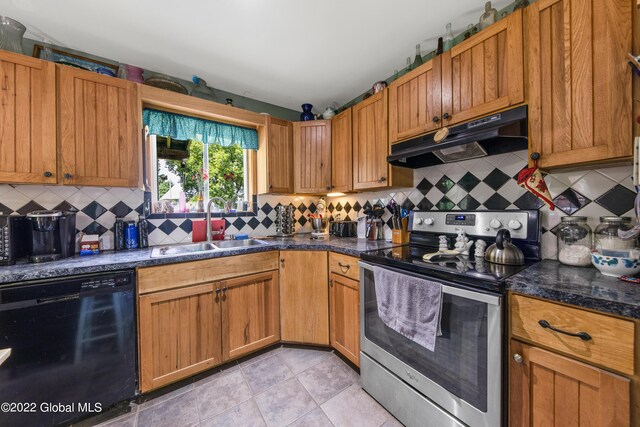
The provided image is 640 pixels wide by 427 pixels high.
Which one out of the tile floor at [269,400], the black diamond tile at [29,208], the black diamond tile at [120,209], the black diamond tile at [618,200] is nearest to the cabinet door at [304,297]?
the tile floor at [269,400]

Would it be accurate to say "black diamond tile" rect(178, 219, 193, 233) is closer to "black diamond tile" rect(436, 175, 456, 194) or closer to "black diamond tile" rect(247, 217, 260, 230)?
"black diamond tile" rect(247, 217, 260, 230)

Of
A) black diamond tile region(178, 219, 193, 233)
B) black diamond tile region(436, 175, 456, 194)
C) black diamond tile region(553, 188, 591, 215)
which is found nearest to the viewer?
black diamond tile region(553, 188, 591, 215)

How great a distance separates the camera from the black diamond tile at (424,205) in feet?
6.48

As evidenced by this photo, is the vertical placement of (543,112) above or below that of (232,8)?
below

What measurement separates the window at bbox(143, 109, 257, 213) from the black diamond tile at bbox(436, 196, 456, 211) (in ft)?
6.15

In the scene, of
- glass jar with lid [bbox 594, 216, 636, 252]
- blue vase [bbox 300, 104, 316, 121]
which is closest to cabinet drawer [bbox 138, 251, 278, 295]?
blue vase [bbox 300, 104, 316, 121]

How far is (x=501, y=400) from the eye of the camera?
96 cm

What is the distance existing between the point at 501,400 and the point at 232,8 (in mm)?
2442

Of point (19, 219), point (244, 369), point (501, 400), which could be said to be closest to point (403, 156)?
point (501, 400)

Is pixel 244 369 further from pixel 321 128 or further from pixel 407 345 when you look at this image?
pixel 321 128

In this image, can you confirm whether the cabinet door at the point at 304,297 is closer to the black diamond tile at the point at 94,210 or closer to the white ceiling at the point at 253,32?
the black diamond tile at the point at 94,210

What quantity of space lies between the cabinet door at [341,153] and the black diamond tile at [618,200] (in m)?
1.59

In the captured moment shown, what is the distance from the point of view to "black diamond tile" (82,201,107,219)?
5.96 feet

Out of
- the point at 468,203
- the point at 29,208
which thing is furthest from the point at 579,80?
the point at 29,208
